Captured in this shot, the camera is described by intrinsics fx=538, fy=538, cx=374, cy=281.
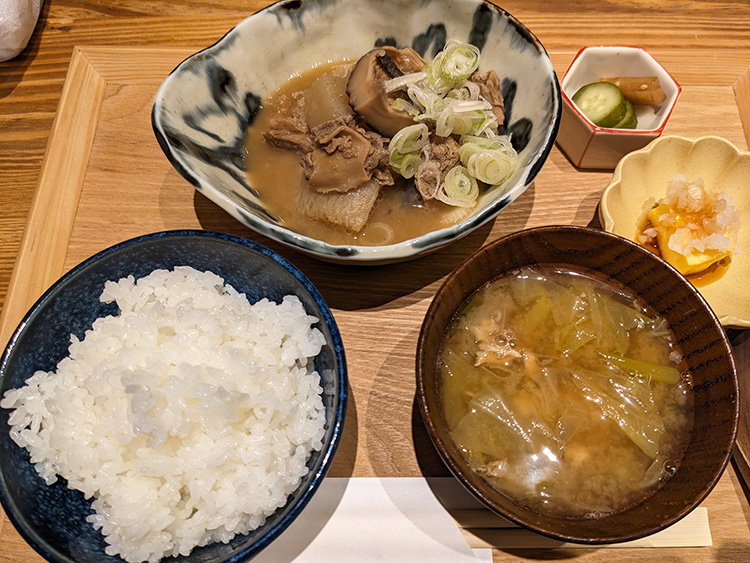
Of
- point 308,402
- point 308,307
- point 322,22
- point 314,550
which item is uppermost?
point 322,22

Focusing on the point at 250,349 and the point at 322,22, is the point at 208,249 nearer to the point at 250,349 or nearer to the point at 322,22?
the point at 250,349

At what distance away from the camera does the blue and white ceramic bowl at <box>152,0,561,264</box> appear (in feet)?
5.95

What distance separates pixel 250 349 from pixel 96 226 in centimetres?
103

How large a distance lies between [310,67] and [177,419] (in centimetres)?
169

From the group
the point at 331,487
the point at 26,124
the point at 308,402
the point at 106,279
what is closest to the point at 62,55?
the point at 26,124

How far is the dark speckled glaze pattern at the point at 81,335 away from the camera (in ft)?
4.69

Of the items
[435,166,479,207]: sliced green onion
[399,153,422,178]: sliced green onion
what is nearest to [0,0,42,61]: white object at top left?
[399,153,422,178]: sliced green onion

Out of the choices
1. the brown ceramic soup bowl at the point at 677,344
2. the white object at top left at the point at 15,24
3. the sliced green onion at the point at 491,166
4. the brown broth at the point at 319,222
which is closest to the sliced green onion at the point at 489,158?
the sliced green onion at the point at 491,166

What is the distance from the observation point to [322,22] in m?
2.37

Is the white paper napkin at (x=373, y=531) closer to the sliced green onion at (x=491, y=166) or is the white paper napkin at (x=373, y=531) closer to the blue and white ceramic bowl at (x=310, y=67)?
the blue and white ceramic bowl at (x=310, y=67)

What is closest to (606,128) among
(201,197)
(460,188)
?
(460,188)

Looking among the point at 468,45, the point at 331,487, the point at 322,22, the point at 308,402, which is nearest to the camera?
the point at 308,402

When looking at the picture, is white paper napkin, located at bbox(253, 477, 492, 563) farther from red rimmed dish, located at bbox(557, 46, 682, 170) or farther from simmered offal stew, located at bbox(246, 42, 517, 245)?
red rimmed dish, located at bbox(557, 46, 682, 170)

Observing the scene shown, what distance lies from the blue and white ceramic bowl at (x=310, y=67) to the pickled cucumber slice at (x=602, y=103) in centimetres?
28
